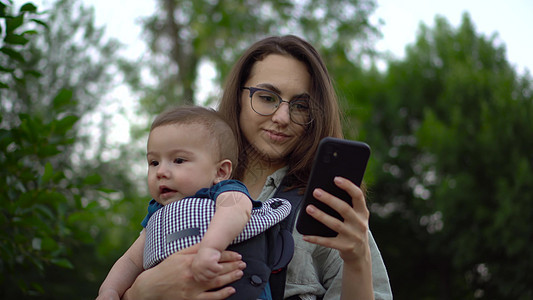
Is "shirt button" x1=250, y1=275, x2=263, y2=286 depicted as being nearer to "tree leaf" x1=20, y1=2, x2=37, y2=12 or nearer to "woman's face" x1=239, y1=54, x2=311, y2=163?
"woman's face" x1=239, y1=54, x2=311, y2=163

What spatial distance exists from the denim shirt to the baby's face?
1.75ft

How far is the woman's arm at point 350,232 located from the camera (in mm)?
1730

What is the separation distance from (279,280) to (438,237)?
15750 millimetres

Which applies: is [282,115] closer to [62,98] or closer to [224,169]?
[224,169]

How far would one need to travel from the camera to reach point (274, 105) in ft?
7.88

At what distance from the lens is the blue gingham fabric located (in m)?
1.89

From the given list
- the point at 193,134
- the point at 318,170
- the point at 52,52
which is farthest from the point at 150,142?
the point at 52,52

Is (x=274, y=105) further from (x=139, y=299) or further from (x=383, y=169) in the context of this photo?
(x=383, y=169)

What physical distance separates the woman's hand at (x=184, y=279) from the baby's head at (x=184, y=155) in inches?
12.2

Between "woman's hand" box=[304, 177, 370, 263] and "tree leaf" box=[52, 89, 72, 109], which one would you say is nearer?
"woman's hand" box=[304, 177, 370, 263]

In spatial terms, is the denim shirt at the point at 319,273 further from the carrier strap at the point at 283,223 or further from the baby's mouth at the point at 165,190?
the baby's mouth at the point at 165,190

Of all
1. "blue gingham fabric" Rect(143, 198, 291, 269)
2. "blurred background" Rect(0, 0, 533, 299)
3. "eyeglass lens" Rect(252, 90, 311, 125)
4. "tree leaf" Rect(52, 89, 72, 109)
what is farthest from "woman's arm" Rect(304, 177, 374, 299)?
"blurred background" Rect(0, 0, 533, 299)

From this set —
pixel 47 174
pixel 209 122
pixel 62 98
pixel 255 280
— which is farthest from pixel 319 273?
pixel 62 98

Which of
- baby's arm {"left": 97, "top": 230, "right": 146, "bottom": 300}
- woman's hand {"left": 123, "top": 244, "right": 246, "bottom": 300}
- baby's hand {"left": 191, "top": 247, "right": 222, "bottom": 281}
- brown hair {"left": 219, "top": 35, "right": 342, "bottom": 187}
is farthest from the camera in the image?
brown hair {"left": 219, "top": 35, "right": 342, "bottom": 187}
